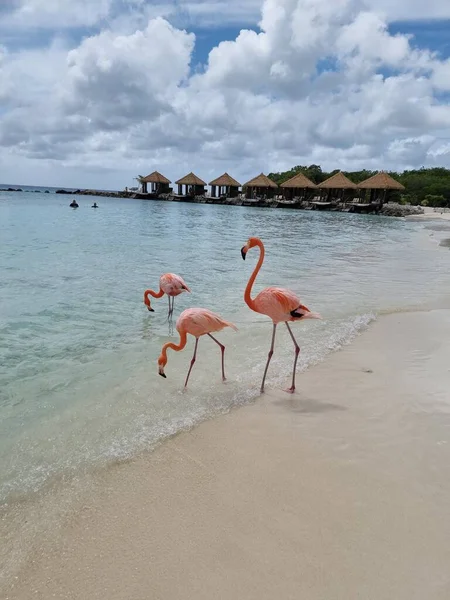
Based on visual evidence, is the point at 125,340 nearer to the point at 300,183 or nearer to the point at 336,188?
the point at 336,188

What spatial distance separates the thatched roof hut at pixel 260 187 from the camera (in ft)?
225

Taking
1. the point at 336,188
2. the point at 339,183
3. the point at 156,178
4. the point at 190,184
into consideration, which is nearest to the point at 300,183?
the point at 336,188

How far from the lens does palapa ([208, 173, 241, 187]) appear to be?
72275 mm

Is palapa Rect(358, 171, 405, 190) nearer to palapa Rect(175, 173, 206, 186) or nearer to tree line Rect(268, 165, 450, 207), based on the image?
tree line Rect(268, 165, 450, 207)

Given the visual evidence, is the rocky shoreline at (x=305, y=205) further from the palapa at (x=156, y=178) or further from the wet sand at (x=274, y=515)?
the wet sand at (x=274, y=515)

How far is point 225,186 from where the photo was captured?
7506 centimetres

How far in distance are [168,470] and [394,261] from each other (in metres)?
14.6

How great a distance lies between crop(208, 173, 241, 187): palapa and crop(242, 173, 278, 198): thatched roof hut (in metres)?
1.85

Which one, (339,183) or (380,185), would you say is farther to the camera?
(339,183)

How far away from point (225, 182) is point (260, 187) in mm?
6149

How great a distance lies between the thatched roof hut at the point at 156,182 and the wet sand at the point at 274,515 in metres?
74.5

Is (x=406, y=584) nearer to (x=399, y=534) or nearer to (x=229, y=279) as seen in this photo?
(x=399, y=534)

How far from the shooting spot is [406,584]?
2.15 meters

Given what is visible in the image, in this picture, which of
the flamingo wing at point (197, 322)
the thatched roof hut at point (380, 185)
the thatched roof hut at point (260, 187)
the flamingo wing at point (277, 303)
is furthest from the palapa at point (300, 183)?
the flamingo wing at point (197, 322)
